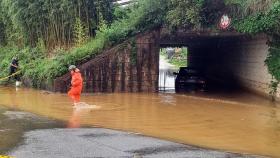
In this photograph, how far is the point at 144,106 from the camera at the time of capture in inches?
776

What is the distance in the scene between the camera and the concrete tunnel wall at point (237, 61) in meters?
25.0

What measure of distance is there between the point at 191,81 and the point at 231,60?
4.53 meters

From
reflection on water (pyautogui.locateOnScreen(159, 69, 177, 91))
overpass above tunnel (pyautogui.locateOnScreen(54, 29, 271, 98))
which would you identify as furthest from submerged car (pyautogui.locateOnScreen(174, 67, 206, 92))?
overpass above tunnel (pyautogui.locateOnScreen(54, 29, 271, 98))

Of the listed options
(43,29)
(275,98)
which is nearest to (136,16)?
(43,29)

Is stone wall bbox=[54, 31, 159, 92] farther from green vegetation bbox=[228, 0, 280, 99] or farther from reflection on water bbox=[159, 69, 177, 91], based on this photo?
reflection on water bbox=[159, 69, 177, 91]

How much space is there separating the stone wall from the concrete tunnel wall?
498 cm

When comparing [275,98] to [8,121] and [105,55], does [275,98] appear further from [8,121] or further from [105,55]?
[8,121]

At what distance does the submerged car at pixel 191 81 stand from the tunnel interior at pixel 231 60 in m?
0.87

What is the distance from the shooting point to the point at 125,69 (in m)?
25.0

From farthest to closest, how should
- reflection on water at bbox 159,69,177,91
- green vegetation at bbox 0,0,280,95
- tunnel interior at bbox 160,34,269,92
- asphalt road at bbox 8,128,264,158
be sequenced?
reflection on water at bbox 159,69,177,91 → tunnel interior at bbox 160,34,269,92 → green vegetation at bbox 0,0,280,95 → asphalt road at bbox 8,128,264,158

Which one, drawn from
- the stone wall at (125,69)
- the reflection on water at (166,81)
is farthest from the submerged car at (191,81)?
the stone wall at (125,69)

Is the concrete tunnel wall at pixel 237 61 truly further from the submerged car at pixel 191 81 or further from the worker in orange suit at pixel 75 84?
the worker in orange suit at pixel 75 84

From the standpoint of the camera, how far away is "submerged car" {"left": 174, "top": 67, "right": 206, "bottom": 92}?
27.8m

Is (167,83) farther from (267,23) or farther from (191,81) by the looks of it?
(267,23)
